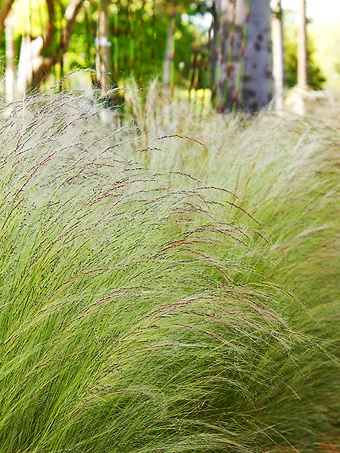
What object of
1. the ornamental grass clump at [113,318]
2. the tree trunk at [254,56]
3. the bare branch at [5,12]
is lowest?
the ornamental grass clump at [113,318]

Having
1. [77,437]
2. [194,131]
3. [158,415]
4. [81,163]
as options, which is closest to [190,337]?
[158,415]

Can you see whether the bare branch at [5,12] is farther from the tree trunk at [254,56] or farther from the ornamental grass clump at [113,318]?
the ornamental grass clump at [113,318]

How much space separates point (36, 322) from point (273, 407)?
39.4 inches

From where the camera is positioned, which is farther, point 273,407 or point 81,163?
point 273,407

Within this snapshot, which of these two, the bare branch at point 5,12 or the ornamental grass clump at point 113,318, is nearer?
the ornamental grass clump at point 113,318

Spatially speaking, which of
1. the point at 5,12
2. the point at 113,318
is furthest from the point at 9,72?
the point at 113,318

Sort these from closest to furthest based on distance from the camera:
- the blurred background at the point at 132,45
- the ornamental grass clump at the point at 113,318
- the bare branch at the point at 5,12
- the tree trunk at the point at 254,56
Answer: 1. the ornamental grass clump at the point at 113,318
2. the blurred background at the point at 132,45
3. the bare branch at the point at 5,12
4. the tree trunk at the point at 254,56

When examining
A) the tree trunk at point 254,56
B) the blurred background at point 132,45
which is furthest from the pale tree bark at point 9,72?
the tree trunk at point 254,56

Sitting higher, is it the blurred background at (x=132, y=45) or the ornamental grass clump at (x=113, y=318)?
the blurred background at (x=132, y=45)

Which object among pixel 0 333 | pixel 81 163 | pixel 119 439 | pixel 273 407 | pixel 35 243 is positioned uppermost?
pixel 81 163

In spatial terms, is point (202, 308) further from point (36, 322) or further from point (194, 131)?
point (194, 131)

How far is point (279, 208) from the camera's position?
8.77ft

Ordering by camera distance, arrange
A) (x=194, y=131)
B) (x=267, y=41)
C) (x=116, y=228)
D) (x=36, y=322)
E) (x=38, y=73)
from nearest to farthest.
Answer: (x=36, y=322) → (x=116, y=228) → (x=194, y=131) → (x=267, y=41) → (x=38, y=73)

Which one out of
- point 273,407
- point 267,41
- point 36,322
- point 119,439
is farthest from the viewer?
point 267,41
